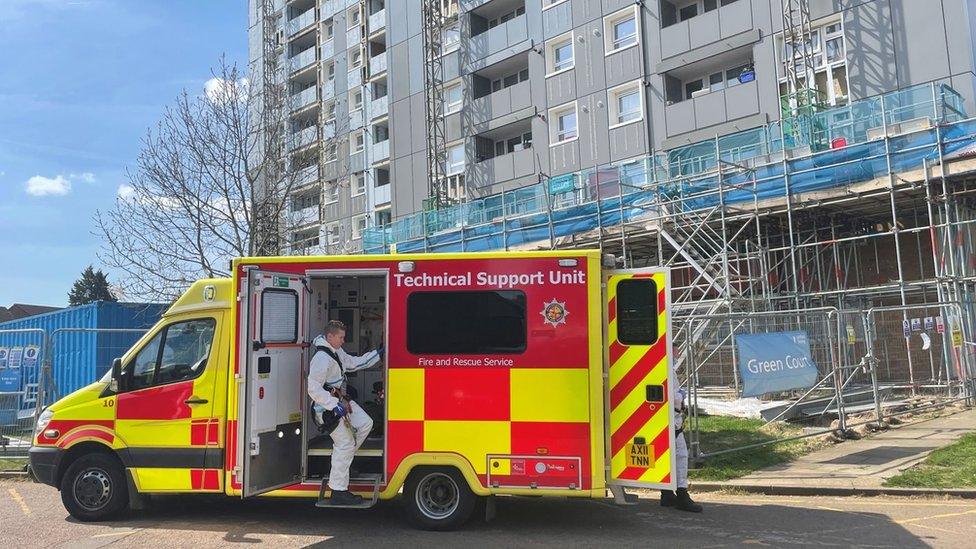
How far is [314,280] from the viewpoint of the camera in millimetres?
7766

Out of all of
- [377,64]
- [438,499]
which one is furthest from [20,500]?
[377,64]

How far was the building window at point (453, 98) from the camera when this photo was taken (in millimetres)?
30788

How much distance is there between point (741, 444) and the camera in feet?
34.2

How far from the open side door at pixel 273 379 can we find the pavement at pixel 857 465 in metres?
4.91

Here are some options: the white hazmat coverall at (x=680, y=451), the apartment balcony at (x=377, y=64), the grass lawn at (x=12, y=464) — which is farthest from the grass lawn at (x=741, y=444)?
the apartment balcony at (x=377, y=64)

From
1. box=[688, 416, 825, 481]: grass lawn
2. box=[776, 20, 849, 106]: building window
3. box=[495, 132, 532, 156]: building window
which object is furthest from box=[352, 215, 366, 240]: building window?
box=[688, 416, 825, 481]: grass lawn

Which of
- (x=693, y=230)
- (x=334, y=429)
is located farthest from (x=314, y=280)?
(x=693, y=230)

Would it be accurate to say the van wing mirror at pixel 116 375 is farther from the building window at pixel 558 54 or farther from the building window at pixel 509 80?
the building window at pixel 509 80

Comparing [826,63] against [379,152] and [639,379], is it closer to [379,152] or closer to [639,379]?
[639,379]

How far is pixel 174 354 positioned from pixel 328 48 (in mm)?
36232

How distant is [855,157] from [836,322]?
5655 mm

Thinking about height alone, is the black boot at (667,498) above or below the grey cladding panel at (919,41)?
below

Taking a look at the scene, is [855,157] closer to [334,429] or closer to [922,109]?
[922,109]

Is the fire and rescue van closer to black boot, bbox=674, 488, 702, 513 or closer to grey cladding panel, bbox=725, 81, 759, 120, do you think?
black boot, bbox=674, 488, 702, 513
